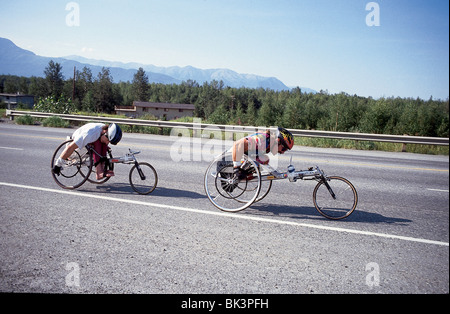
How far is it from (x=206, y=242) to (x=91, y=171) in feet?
11.9

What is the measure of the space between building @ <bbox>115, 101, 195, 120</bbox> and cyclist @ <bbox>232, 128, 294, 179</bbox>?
10555cm

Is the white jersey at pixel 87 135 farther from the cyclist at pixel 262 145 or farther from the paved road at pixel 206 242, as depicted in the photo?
the cyclist at pixel 262 145

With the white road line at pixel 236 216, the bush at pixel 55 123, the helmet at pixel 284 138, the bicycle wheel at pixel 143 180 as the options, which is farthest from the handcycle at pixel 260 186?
the bush at pixel 55 123

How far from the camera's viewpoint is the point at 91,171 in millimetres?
6234

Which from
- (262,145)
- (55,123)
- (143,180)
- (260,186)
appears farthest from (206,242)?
(55,123)

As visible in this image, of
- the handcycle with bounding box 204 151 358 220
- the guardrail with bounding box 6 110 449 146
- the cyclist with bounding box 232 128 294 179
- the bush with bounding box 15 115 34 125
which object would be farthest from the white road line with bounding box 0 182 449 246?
the bush with bounding box 15 115 34 125

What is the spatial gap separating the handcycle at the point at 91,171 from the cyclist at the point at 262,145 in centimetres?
186

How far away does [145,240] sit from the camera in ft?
12.4

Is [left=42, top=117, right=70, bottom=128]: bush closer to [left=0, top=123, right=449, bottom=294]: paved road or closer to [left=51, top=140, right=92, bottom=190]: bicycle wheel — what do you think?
[left=0, top=123, right=449, bottom=294]: paved road

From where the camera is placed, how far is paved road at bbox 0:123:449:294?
113 inches
